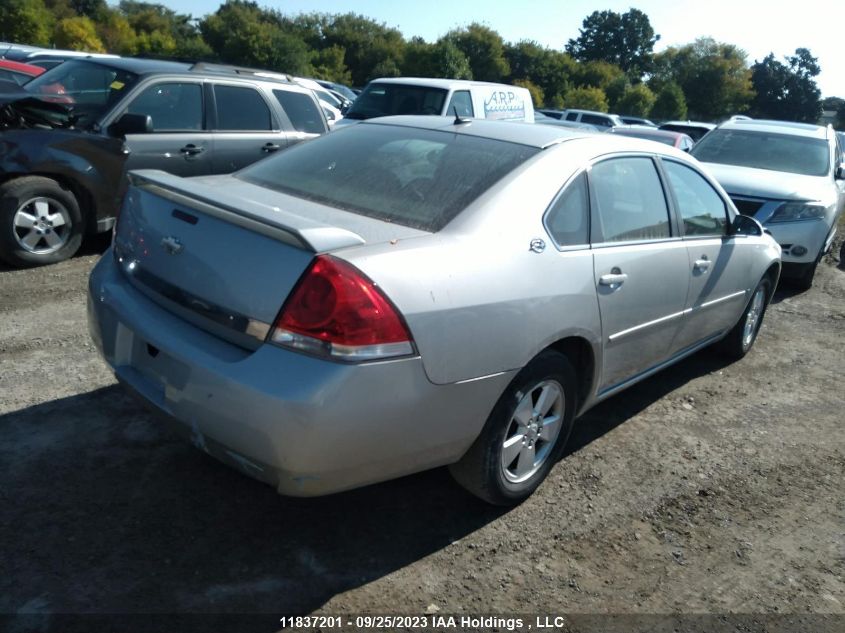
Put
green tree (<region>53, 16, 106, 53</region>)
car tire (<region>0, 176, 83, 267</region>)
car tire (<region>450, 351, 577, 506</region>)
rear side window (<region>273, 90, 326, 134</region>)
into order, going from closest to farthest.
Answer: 1. car tire (<region>450, 351, 577, 506</region>)
2. car tire (<region>0, 176, 83, 267</region>)
3. rear side window (<region>273, 90, 326, 134</region>)
4. green tree (<region>53, 16, 106, 53</region>)

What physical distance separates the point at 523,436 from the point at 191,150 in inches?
200

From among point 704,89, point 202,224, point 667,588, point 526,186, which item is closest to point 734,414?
point 667,588

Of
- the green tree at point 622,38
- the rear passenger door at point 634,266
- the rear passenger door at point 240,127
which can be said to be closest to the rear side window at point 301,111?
the rear passenger door at point 240,127

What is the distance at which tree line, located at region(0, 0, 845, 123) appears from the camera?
134ft

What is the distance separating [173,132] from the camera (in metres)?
7.21

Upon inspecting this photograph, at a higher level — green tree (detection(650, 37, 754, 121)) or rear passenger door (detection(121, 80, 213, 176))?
green tree (detection(650, 37, 754, 121))

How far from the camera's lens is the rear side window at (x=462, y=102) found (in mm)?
11113

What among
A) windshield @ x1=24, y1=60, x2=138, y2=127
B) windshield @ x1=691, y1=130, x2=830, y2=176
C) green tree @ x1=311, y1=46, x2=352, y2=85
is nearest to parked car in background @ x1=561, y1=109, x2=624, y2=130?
windshield @ x1=691, y1=130, x2=830, y2=176

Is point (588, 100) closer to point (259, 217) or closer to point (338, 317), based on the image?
point (259, 217)

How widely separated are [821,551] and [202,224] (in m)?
3.03

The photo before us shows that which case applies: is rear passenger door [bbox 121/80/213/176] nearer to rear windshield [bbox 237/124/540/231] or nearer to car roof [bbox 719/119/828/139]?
rear windshield [bbox 237/124/540/231]

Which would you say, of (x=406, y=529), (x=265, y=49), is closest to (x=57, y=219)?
(x=406, y=529)

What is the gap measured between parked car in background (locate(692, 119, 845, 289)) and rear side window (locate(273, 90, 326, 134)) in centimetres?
439

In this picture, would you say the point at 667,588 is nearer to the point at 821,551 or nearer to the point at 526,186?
the point at 821,551
